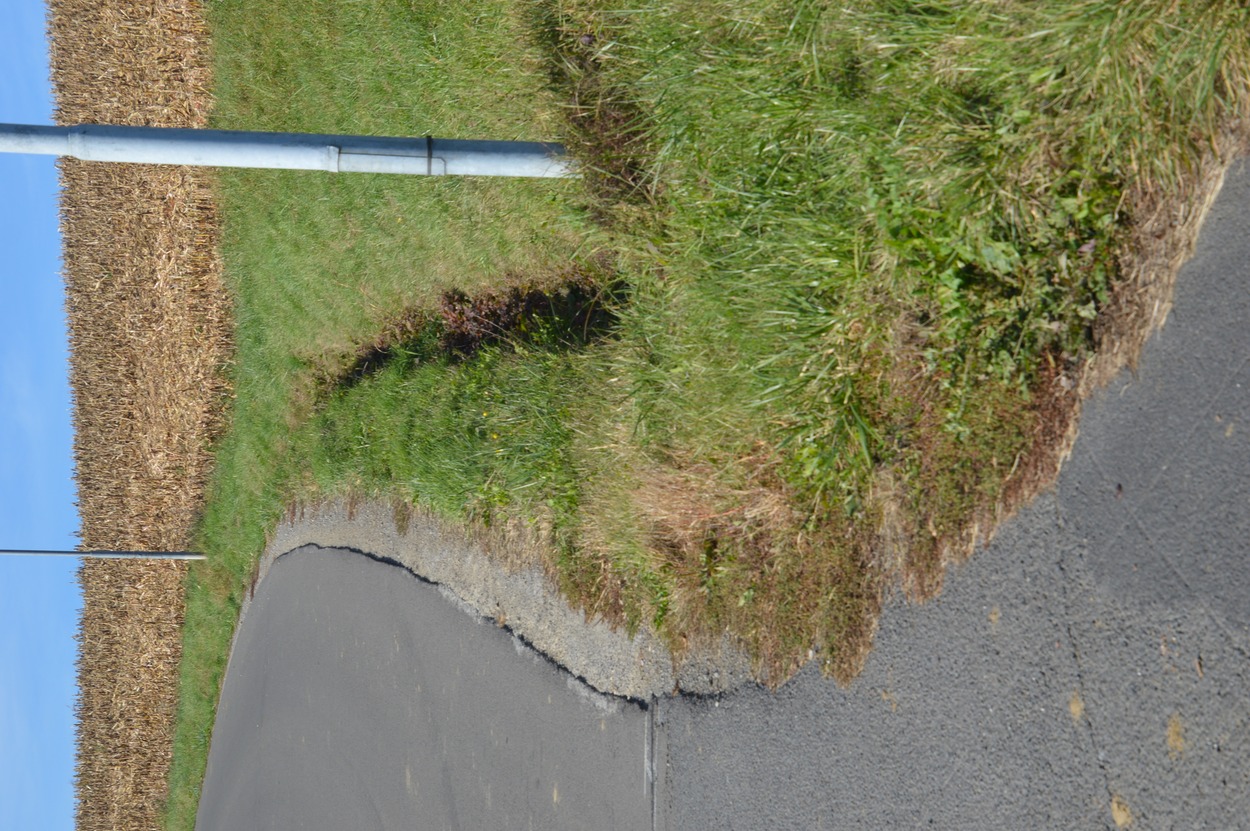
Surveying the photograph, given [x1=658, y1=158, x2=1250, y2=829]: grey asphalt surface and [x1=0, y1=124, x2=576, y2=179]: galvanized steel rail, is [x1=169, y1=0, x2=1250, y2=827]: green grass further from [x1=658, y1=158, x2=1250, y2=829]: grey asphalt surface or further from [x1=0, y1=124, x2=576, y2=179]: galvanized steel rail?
[x1=0, y1=124, x2=576, y2=179]: galvanized steel rail

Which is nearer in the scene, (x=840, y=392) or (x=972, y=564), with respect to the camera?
(x=972, y=564)

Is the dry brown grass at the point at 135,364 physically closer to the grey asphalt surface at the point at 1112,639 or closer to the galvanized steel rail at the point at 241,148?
the galvanized steel rail at the point at 241,148

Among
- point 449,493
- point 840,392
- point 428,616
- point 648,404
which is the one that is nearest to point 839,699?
point 840,392

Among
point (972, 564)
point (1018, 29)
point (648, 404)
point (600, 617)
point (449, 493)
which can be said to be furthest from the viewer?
point (449, 493)

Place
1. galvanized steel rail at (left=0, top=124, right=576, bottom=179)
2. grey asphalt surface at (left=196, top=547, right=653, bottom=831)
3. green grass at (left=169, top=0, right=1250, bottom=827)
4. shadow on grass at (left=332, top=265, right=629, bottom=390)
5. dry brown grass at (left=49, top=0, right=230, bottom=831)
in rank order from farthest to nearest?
dry brown grass at (left=49, top=0, right=230, bottom=831)
shadow on grass at (left=332, top=265, right=629, bottom=390)
grey asphalt surface at (left=196, top=547, right=653, bottom=831)
galvanized steel rail at (left=0, top=124, right=576, bottom=179)
green grass at (left=169, top=0, right=1250, bottom=827)

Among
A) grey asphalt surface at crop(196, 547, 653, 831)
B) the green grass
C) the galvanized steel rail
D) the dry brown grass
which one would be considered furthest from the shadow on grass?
the dry brown grass

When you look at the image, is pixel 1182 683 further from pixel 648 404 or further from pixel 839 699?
pixel 648 404
